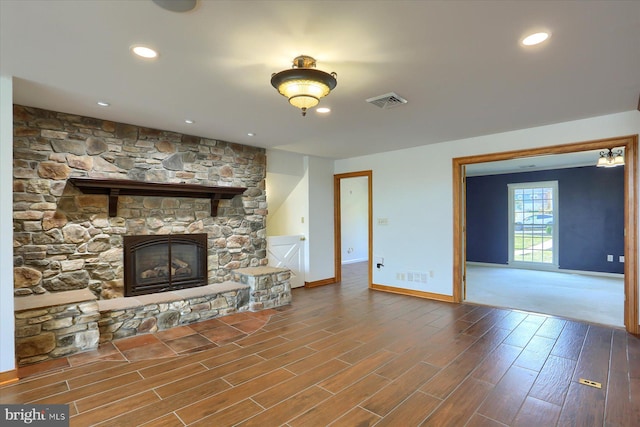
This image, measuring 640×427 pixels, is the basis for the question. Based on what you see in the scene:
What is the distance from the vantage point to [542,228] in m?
7.78

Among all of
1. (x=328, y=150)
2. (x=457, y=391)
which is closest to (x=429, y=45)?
(x=457, y=391)

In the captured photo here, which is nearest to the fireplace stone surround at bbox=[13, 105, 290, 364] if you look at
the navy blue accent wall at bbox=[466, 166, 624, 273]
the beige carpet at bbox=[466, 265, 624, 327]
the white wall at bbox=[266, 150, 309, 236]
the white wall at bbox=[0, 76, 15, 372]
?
the white wall at bbox=[0, 76, 15, 372]

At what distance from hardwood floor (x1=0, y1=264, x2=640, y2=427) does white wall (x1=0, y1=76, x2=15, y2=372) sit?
0.98ft

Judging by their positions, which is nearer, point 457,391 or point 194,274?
point 457,391

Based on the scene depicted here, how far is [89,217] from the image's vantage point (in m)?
3.72

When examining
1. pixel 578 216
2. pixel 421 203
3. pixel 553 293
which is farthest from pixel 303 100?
pixel 578 216

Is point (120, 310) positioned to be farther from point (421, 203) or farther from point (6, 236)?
point (421, 203)

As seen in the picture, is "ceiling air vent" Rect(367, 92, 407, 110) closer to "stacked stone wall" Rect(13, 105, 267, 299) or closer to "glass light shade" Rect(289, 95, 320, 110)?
"glass light shade" Rect(289, 95, 320, 110)

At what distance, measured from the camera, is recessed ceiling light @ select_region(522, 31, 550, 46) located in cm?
201

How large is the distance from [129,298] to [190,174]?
5.71 ft

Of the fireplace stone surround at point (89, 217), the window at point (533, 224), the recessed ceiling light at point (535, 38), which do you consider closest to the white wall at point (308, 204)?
the fireplace stone surround at point (89, 217)

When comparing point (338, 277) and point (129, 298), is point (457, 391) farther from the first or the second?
point (338, 277)

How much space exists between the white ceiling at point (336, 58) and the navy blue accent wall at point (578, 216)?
14.7ft

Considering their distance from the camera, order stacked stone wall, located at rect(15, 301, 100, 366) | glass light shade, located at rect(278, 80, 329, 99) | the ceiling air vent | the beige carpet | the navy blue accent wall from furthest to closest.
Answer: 1. the navy blue accent wall
2. the beige carpet
3. the ceiling air vent
4. stacked stone wall, located at rect(15, 301, 100, 366)
5. glass light shade, located at rect(278, 80, 329, 99)
